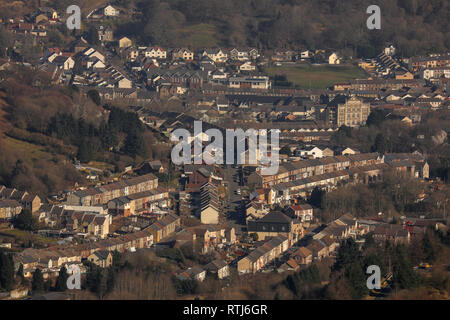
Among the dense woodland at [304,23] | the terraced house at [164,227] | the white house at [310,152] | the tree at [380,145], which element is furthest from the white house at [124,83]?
the terraced house at [164,227]

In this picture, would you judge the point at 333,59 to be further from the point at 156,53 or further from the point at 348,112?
the point at 348,112

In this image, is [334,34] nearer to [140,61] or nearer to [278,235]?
[140,61]

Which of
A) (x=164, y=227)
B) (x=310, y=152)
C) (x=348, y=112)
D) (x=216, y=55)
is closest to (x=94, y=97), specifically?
(x=310, y=152)

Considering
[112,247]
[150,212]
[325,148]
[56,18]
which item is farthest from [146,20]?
[112,247]

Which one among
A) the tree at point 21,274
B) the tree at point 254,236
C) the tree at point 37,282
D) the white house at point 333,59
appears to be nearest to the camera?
the tree at point 37,282

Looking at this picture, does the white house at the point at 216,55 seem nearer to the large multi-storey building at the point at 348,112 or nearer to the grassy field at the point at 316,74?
the grassy field at the point at 316,74

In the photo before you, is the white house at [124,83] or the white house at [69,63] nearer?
the white house at [124,83]
